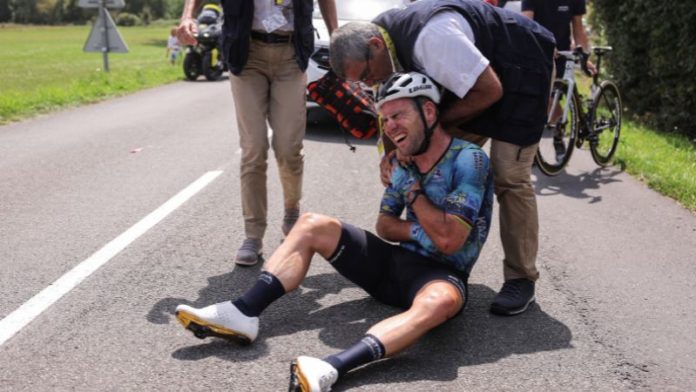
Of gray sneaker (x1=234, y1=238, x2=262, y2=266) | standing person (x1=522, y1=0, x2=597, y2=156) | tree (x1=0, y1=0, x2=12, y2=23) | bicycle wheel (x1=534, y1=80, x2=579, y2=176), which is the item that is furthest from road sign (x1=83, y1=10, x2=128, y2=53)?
tree (x1=0, y1=0, x2=12, y2=23)

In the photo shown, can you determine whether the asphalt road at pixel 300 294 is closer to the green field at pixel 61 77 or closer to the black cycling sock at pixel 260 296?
the black cycling sock at pixel 260 296

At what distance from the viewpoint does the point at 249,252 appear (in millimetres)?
5289

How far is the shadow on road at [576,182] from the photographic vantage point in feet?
25.2

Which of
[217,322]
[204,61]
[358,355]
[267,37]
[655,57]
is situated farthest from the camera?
[204,61]

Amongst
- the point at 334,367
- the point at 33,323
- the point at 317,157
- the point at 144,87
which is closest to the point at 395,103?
the point at 334,367

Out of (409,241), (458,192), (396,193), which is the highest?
(458,192)

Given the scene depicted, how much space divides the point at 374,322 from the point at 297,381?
1.03 m

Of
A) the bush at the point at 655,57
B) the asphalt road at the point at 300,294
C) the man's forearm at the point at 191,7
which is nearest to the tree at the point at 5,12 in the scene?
the bush at the point at 655,57

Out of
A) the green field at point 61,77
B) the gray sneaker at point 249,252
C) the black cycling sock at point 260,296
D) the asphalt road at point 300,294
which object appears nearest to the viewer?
the asphalt road at point 300,294

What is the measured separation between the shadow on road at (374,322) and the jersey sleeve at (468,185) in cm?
60

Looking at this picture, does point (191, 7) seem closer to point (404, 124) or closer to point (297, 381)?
point (404, 124)

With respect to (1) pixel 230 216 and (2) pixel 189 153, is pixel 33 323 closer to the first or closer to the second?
(1) pixel 230 216

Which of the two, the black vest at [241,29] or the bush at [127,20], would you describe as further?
the bush at [127,20]

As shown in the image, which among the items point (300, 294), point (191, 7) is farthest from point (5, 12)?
point (300, 294)
